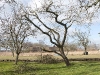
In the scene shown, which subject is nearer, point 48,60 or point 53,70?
point 53,70

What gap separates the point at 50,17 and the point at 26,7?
155 inches

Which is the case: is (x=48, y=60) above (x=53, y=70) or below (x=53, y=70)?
above

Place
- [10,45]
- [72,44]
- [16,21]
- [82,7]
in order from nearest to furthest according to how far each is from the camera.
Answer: [82,7]
[16,21]
[10,45]
[72,44]

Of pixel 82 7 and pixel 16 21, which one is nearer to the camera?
pixel 82 7

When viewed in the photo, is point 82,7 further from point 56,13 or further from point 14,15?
point 14,15

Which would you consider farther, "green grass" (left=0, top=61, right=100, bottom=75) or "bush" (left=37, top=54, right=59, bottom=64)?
"bush" (left=37, top=54, right=59, bottom=64)

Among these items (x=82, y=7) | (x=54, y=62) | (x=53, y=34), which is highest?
(x=82, y=7)

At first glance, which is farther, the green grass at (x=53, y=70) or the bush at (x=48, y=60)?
the bush at (x=48, y=60)

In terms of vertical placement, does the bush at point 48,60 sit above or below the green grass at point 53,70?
above

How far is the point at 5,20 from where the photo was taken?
48.2 m

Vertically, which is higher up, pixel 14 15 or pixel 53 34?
pixel 14 15

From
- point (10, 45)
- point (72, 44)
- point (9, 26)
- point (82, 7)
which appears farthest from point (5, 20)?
point (72, 44)

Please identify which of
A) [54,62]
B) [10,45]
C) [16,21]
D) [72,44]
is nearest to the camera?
[54,62]

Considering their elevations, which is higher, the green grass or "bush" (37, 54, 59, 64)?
"bush" (37, 54, 59, 64)
